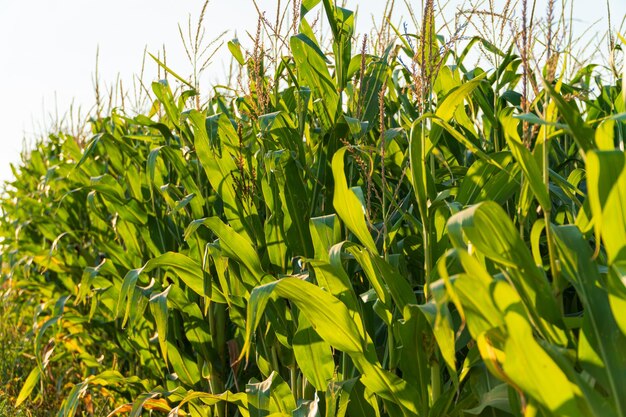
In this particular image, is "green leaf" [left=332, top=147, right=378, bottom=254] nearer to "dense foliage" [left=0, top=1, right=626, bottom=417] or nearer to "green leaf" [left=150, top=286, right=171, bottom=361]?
"dense foliage" [left=0, top=1, right=626, bottom=417]

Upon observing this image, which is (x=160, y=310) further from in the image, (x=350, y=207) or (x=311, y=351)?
(x=350, y=207)

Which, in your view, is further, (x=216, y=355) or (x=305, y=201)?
(x=216, y=355)

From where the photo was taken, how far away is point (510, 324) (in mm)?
1136

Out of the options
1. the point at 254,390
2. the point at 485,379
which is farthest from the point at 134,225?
the point at 485,379

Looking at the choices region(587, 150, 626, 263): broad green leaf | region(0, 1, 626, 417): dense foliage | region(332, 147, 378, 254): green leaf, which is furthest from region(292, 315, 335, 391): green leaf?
region(587, 150, 626, 263): broad green leaf

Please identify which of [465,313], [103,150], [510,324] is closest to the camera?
[510,324]

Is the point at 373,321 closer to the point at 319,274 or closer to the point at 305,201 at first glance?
the point at 319,274

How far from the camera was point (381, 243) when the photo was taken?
1.89 metres

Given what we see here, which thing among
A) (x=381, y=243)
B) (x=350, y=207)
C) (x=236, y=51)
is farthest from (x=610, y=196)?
(x=236, y=51)

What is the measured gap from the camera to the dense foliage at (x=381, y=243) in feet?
3.92

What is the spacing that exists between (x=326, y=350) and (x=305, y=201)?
38 cm

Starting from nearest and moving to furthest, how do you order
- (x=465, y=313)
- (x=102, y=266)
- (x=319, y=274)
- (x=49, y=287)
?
(x=465, y=313)
(x=319, y=274)
(x=102, y=266)
(x=49, y=287)

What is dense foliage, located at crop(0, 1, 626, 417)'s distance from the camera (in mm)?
1196

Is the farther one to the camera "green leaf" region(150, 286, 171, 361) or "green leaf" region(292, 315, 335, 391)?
"green leaf" region(150, 286, 171, 361)
